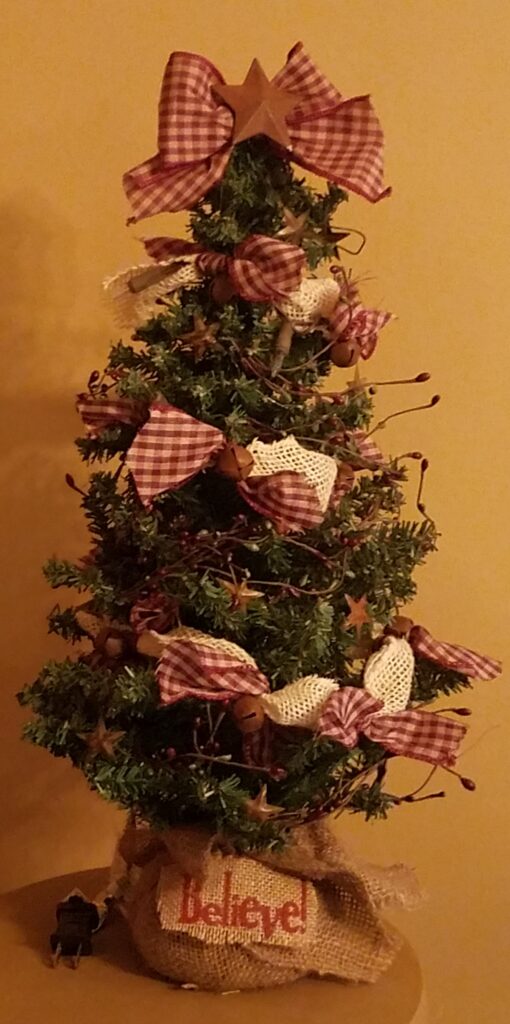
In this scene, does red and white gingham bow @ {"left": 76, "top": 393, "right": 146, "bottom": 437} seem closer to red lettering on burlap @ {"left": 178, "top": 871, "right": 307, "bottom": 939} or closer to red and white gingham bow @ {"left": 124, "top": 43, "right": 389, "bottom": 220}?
red and white gingham bow @ {"left": 124, "top": 43, "right": 389, "bottom": 220}

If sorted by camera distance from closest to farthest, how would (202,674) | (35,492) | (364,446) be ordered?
(202,674) < (364,446) < (35,492)

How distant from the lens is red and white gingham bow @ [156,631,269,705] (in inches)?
26.8

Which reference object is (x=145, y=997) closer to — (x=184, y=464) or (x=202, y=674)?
(x=202, y=674)

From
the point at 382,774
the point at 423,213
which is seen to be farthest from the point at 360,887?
the point at 423,213

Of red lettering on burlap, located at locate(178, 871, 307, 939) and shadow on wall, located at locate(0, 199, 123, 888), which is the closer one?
red lettering on burlap, located at locate(178, 871, 307, 939)

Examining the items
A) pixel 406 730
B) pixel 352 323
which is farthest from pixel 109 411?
pixel 406 730

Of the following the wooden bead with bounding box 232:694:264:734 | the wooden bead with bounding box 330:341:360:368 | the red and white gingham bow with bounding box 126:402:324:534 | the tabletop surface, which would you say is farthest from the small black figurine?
the wooden bead with bounding box 330:341:360:368

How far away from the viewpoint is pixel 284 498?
2.32 feet

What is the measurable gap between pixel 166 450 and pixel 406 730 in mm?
252

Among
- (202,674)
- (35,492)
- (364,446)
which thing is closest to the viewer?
(202,674)

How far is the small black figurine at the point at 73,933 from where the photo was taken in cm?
78

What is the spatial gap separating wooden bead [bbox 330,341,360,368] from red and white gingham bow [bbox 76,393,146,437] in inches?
5.8

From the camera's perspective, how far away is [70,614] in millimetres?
830

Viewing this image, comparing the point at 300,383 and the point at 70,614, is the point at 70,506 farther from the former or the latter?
the point at 300,383
